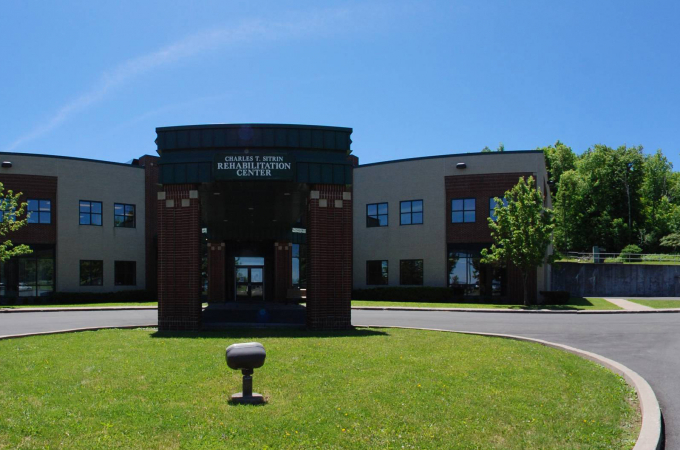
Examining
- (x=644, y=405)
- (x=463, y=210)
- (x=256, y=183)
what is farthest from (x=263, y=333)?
(x=463, y=210)

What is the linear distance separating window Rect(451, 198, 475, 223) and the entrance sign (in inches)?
899

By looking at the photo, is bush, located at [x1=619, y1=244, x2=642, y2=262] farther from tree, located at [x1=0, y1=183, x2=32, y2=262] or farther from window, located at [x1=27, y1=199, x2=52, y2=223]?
tree, located at [x1=0, y1=183, x2=32, y2=262]

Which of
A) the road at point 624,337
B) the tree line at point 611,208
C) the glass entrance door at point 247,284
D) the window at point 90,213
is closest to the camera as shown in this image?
the road at point 624,337

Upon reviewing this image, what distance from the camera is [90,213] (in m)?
38.6

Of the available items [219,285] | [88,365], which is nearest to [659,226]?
[219,285]

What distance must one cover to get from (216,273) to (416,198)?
547 inches

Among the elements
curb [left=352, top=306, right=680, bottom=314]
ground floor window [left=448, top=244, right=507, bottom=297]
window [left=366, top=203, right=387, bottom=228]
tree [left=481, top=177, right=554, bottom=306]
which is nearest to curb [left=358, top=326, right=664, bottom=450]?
curb [left=352, top=306, right=680, bottom=314]

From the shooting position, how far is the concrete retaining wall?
44.7 meters

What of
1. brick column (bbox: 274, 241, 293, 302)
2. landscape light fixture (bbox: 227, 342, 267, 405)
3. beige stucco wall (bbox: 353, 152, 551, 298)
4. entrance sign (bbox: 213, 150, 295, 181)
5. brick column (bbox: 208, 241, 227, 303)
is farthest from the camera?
beige stucco wall (bbox: 353, 152, 551, 298)

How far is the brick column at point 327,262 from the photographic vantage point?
16109mm

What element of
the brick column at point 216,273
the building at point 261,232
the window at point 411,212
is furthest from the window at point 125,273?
the window at point 411,212

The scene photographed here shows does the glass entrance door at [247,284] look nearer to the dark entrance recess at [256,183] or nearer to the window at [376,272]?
the window at [376,272]

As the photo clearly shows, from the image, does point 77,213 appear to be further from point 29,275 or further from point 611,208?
point 611,208

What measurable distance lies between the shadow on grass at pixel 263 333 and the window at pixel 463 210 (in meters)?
21.8
